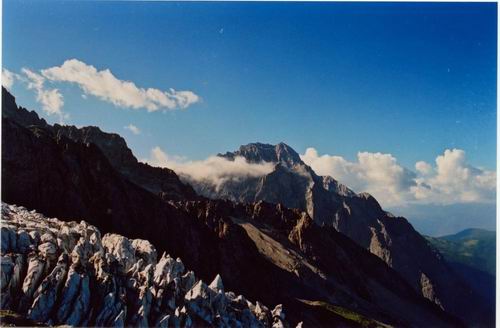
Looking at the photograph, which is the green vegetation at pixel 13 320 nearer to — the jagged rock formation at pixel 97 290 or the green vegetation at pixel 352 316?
the jagged rock formation at pixel 97 290

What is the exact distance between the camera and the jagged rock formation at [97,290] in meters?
30.5

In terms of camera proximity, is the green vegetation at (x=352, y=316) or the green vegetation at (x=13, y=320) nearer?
the green vegetation at (x=13, y=320)

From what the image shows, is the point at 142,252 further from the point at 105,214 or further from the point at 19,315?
the point at 105,214

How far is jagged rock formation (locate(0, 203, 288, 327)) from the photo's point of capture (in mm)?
30469

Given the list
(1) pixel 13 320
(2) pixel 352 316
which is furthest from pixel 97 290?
(2) pixel 352 316

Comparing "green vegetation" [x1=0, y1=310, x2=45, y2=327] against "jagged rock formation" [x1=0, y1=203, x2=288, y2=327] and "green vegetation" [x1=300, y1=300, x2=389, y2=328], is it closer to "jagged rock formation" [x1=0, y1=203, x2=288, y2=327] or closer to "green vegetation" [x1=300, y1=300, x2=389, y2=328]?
"jagged rock formation" [x1=0, y1=203, x2=288, y2=327]

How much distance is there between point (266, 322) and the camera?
3981cm

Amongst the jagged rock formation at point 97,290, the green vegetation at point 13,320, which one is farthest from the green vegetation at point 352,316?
the green vegetation at point 13,320

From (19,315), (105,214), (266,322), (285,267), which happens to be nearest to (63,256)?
(19,315)

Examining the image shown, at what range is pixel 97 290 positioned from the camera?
107 feet

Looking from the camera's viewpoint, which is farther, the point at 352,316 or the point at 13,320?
the point at 352,316

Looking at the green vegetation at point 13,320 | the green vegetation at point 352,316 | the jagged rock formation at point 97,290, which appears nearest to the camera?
the green vegetation at point 13,320

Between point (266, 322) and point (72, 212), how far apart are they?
207ft

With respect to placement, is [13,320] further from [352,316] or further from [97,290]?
[352,316]
